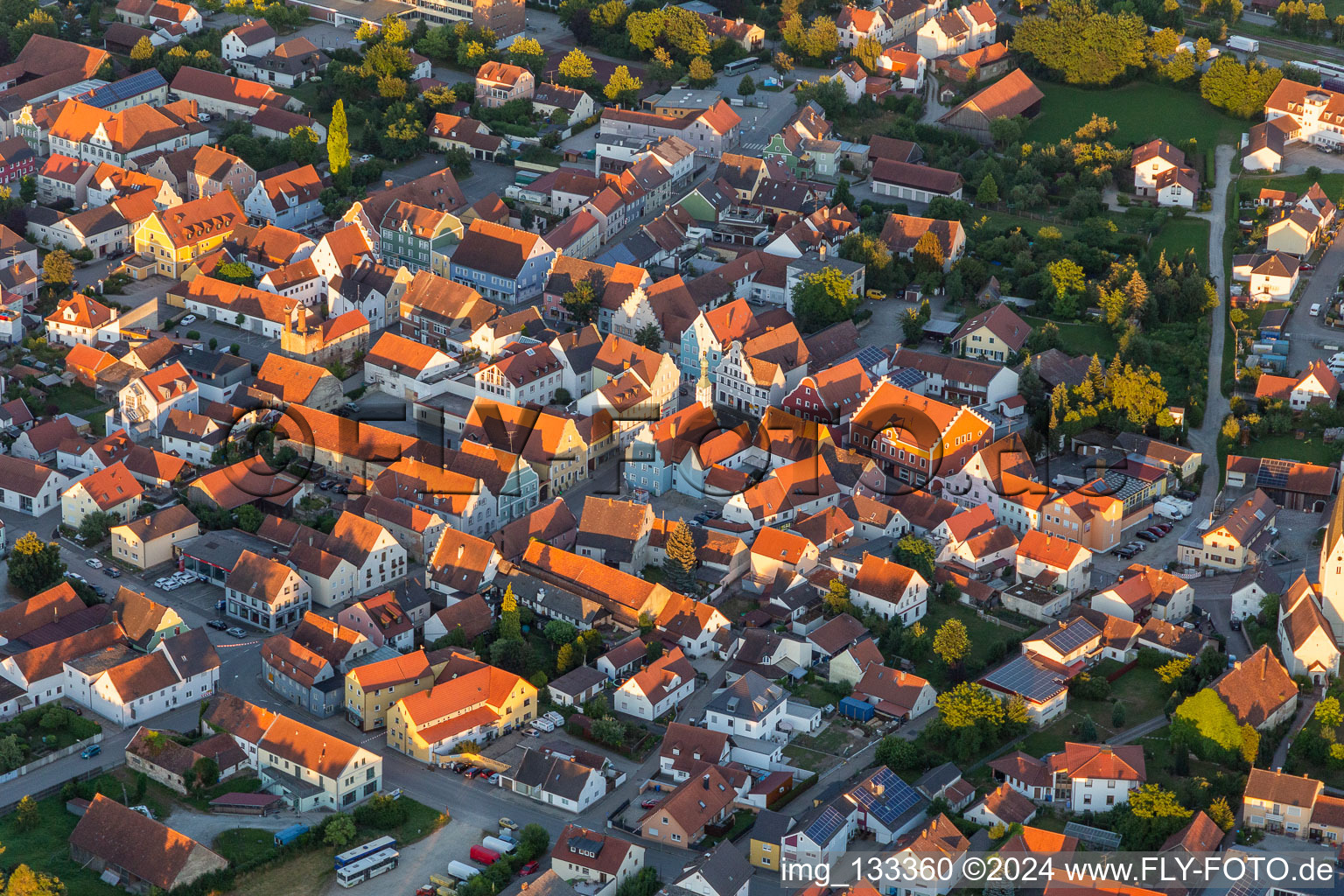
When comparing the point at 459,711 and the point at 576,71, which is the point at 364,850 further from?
the point at 576,71

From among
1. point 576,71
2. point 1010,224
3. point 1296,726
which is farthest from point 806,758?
point 576,71

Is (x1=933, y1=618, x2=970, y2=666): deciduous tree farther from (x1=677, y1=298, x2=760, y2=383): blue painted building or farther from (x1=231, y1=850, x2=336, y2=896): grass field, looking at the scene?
(x1=231, y1=850, x2=336, y2=896): grass field

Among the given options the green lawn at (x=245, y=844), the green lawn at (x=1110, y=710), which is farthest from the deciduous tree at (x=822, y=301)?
the green lawn at (x=245, y=844)

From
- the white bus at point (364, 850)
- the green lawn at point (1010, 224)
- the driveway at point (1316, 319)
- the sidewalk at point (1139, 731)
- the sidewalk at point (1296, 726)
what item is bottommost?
the white bus at point (364, 850)

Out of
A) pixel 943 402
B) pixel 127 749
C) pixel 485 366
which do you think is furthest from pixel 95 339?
pixel 943 402

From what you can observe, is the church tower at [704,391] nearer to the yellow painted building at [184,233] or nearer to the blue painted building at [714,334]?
the blue painted building at [714,334]

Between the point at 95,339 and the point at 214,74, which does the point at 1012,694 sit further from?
the point at 214,74

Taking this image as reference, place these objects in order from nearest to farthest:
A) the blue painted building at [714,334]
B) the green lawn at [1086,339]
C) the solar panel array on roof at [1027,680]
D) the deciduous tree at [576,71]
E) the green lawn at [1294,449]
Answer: the solar panel array on roof at [1027,680], the green lawn at [1294,449], the blue painted building at [714,334], the green lawn at [1086,339], the deciduous tree at [576,71]
